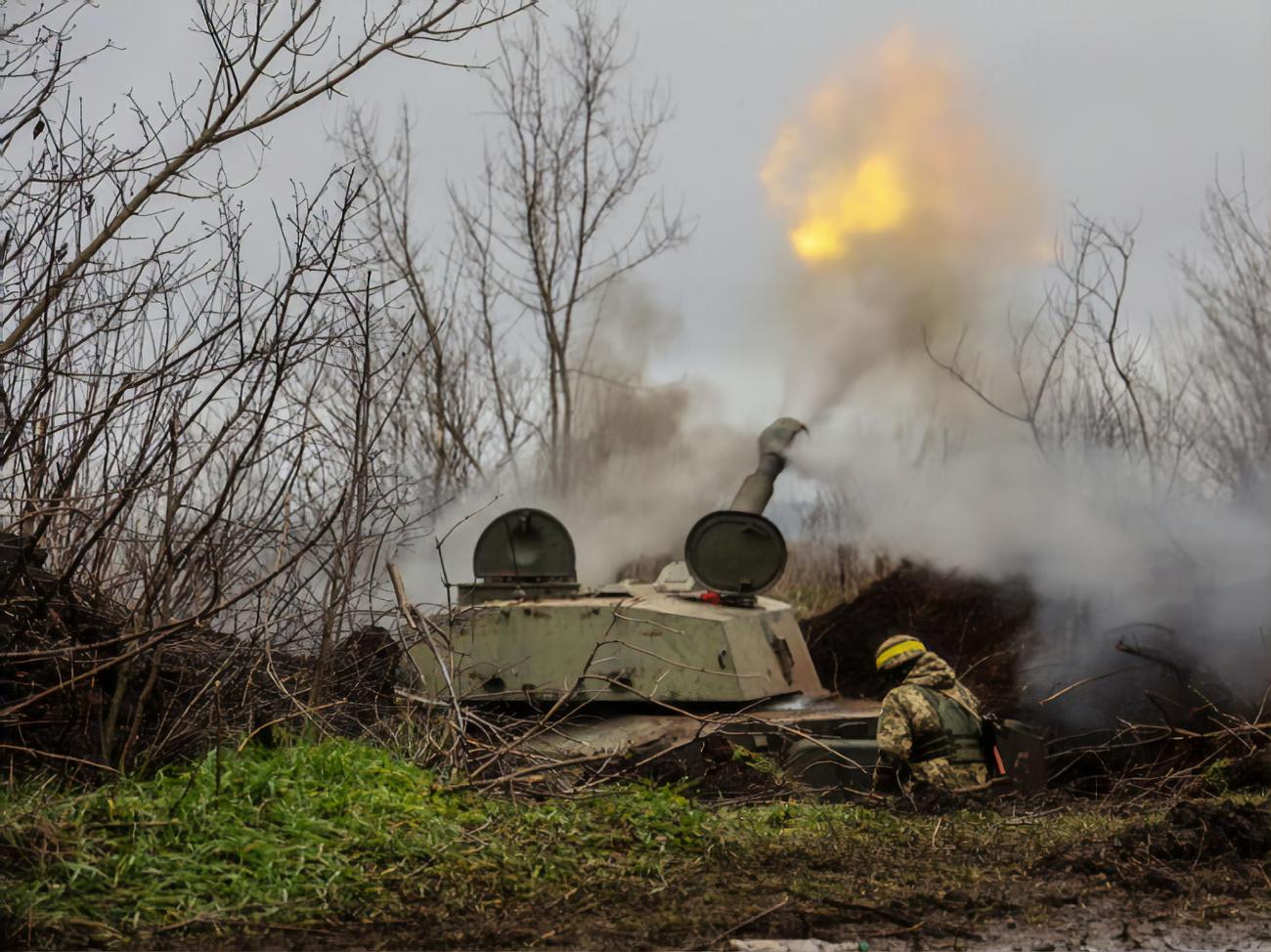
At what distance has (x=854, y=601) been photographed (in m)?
20.2

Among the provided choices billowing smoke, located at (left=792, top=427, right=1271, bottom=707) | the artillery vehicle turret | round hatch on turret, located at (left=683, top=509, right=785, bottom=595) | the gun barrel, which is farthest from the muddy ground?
billowing smoke, located at (left=792, top=427, right=1271, bottom=707)

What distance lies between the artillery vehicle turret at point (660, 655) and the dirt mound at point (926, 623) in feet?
21.4

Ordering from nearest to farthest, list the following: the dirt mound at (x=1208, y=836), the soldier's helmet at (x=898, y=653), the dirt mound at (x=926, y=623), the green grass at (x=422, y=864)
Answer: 1. the green grass at (x=422, y=864)
2. the dirt mound at (x=1208, y=836)
3. the soldier's helmet at (x=898, y=653)
4. the dirt mound at (x=926, y=623)

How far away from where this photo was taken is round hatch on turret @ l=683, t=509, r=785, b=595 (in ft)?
37.2

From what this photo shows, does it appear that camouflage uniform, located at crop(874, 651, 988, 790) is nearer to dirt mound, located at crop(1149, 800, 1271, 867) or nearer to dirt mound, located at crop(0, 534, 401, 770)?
dirt mound, located at crop(1149, 800, 1271, 867)

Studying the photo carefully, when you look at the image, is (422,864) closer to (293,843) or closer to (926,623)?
(293,843)

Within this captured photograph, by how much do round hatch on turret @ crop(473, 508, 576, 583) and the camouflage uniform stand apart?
3.12 metres

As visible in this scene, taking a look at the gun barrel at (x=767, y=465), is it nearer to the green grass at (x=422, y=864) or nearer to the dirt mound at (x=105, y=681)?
the green grass at (x=422, y=864)

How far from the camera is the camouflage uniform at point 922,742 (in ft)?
31.3

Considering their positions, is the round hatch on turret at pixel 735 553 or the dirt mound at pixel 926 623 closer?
the round hatch on turret at pixel 735 553

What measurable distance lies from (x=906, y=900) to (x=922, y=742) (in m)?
3.58

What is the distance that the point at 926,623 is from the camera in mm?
19297

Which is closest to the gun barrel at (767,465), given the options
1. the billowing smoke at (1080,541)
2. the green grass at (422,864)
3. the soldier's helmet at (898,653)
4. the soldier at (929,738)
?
the billowing smoke at (1080,541)

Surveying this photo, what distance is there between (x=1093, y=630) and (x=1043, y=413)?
4.98 meters
